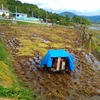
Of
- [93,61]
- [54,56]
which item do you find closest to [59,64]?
[54,56]

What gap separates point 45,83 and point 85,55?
31.6 ft

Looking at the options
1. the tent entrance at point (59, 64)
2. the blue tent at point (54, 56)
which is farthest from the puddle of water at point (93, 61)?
the tent entrance at point (59, 64)

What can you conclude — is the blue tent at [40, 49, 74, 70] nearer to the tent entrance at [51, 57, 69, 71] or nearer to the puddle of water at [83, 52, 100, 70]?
the tent entrance at [51, 57, 69, 71]

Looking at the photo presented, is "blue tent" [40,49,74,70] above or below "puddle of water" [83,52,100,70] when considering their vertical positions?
above

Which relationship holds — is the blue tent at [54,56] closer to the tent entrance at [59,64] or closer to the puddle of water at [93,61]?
the tent entrance at [59,64]

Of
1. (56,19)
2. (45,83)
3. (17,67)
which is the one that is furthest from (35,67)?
(56,19)

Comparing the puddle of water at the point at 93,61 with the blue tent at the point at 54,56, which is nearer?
the blue tent at the point at 54,56

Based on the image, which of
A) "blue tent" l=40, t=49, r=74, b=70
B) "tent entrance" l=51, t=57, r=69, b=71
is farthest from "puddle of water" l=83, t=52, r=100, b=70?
"tent entrance" l=51, t=57, r=69, b=71

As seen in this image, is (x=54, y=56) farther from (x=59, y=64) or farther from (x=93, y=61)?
(x=93, y=61)

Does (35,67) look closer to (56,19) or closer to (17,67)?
(17,67)

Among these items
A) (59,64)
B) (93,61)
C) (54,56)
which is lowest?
(93,61)

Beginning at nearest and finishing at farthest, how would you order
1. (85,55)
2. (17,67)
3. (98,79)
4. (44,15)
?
(98,79) → (17,67) → (85,55) → (44,15)

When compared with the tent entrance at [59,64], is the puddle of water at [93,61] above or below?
below

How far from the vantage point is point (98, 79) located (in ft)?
45.6
